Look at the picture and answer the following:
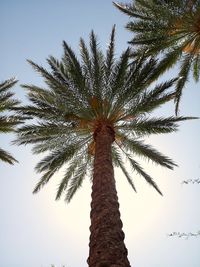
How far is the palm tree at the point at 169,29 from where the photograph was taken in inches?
491

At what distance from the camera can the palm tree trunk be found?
6453 mm

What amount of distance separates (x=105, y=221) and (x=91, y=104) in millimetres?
5282

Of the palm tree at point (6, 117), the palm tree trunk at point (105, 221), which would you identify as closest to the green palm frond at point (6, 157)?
the palm tree at point (6, 117)

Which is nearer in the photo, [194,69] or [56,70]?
[56,70]

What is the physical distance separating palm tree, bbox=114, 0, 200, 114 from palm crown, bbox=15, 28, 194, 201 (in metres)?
1.37

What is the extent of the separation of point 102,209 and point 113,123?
4.87 meters

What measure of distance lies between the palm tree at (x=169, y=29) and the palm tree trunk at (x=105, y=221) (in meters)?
4.81

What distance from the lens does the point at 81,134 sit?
12.4 m

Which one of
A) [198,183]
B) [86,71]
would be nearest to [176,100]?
[86,71]

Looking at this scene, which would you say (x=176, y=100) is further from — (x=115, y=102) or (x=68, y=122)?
(x=68, y=122)

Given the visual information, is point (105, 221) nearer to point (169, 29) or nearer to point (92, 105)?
point (92, 105)

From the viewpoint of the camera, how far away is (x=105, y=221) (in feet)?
24.4

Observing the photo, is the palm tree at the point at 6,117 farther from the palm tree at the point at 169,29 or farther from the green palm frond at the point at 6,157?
the palm tree at the point at 169,29

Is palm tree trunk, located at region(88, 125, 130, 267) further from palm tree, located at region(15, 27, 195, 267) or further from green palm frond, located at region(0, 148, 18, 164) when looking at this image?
green palm frond, located at region(0, 148, 18, 164)
